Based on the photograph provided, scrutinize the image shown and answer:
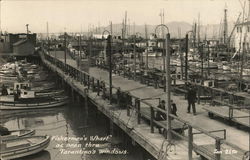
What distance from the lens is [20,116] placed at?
2875 cm

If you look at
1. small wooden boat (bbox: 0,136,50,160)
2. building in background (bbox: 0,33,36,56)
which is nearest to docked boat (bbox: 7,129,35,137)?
small wooden boat (bbox: 0,136,50,160)

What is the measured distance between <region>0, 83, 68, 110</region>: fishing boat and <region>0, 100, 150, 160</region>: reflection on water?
0.67 m

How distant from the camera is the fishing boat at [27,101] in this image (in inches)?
1215

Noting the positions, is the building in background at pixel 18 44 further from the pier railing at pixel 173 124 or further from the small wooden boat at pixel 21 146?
the small wooden boat at pixel 21 146

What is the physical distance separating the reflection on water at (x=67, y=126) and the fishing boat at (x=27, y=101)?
67cm

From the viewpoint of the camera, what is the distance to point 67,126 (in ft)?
82.2

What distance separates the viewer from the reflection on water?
18062 millimetres

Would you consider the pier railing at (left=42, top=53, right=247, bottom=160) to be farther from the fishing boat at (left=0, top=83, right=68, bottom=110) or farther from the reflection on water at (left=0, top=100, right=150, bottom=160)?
the fishing boat at (left=0, top=83, right=68, bottom=110)

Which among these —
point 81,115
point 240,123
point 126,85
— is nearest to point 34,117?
point 81,115

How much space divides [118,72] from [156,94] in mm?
13426

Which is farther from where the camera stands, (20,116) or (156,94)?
(20,116)

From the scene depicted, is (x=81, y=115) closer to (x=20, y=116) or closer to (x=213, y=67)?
(x=20, y=116)

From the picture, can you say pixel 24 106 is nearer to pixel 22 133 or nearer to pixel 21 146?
pixel 22 133

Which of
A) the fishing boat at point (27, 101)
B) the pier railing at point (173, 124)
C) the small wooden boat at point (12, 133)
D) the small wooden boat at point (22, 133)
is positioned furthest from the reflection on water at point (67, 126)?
the pier railing at point (173, 124)
